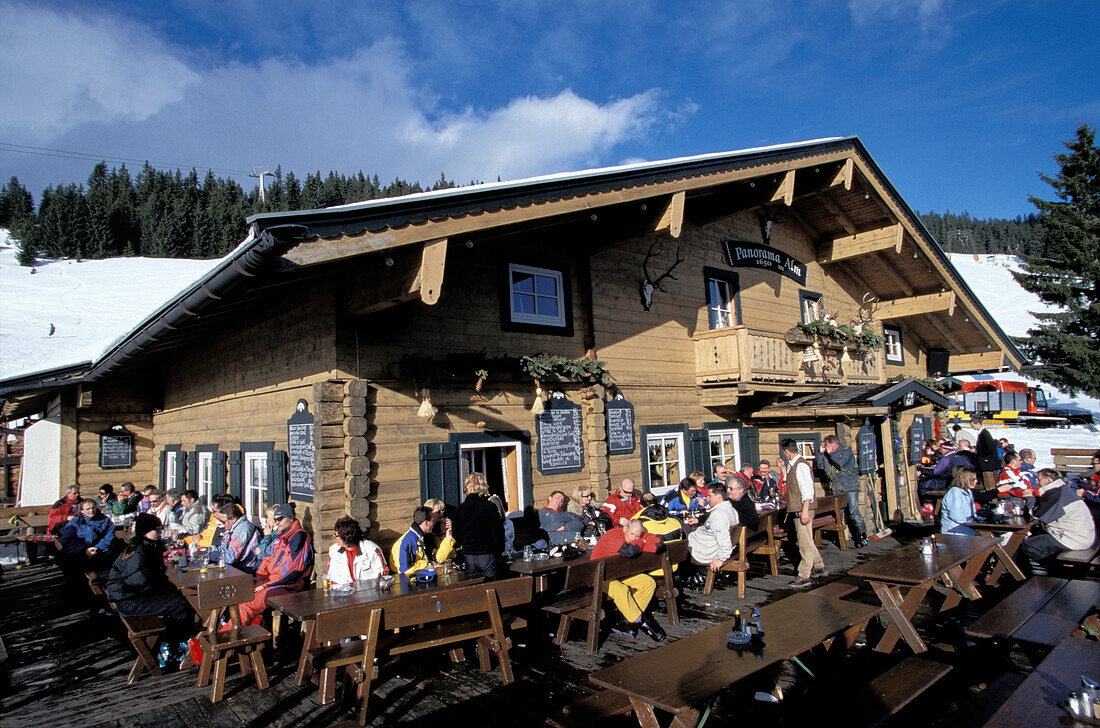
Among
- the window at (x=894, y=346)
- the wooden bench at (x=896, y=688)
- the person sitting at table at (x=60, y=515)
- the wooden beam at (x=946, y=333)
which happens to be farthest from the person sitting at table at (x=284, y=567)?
the wooden beam at (x=946, y=333)

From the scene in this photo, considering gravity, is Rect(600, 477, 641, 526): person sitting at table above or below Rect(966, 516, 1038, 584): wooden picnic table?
above

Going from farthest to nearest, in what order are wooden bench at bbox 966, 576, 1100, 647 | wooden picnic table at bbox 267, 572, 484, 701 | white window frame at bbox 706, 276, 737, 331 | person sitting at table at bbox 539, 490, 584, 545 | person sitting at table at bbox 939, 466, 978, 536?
1. white window frame at bbox 706, 276, 737, 331
2. person sitting at table at bbox 939, 466, 978, 536
3. person sitting at table at bbox 539, 490, 584, 545
4. wooden picnic table at bbox 267, 572, 484, 701
5. wooden bench at bbox 966, 576, 1100, 647

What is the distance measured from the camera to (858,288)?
58.0 feet

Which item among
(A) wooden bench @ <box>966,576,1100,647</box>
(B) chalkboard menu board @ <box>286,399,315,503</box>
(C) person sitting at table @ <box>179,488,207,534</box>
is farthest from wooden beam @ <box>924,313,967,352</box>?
(C) person sitting at table @ <box>179,488,207,534</box>

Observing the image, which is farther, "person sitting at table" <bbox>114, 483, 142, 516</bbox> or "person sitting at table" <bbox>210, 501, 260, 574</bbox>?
"person sitting at table" <bbox>114, 483, 142, 516</bbox>

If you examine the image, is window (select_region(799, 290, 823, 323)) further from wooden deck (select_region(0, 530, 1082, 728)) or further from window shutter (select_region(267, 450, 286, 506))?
window shutter (select_region(267, 450, 286, 506))

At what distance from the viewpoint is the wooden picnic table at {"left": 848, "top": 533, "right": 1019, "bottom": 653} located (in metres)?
6.11

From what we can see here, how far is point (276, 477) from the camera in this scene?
28.5 ft

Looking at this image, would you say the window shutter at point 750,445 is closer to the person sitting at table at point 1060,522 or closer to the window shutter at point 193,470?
the person sitting at table at point 1060,522

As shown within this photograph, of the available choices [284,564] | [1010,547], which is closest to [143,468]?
[284,564]

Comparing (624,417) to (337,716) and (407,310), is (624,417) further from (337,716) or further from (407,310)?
(337,716)

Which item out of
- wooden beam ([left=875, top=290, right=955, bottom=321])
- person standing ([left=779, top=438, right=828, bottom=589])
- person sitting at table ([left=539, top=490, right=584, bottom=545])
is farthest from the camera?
wooden beam ([left=875, top=290, right=955, bottom=321])

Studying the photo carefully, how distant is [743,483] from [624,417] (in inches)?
99.3

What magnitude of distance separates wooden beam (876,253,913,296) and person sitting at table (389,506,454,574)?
46.4ft
